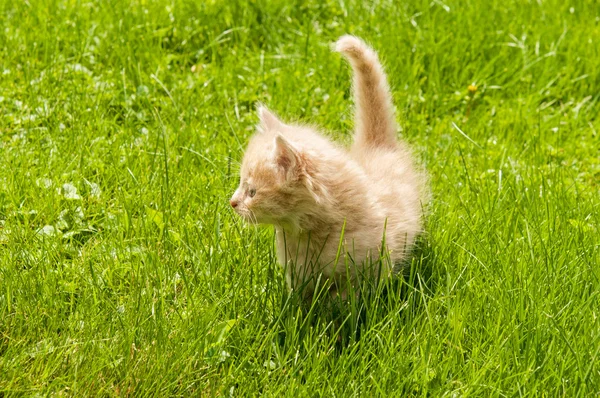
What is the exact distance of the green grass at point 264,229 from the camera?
288cm

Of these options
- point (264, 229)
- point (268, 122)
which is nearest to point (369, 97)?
point (268, 122)

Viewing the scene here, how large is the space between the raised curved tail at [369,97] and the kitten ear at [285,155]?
2.38 ft

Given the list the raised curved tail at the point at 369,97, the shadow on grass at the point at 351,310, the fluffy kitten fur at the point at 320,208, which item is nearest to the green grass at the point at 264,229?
the shadow on grass at the point at 351,310

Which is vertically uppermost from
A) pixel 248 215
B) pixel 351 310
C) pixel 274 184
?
pixel 274 184

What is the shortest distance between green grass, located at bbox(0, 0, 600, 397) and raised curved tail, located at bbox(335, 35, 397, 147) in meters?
0.39

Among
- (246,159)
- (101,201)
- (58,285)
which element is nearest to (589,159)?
(246,159)

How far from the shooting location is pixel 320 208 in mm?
3121

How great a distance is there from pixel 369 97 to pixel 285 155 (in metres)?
0.84

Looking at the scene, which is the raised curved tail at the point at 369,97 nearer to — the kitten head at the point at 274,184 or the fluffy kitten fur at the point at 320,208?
the fluffy kitten fur at the point at 320,208

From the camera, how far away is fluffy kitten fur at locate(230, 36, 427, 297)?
3078 millimetres

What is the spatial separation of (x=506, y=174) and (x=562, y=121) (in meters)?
0.87

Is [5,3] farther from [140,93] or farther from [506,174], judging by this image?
[506,174]

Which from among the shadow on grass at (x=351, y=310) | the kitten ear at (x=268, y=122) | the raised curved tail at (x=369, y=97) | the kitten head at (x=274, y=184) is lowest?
the shadow on grass at (x=351, y=310)

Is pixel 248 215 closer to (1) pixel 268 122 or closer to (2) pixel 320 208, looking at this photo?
(2) pixel 320 208
